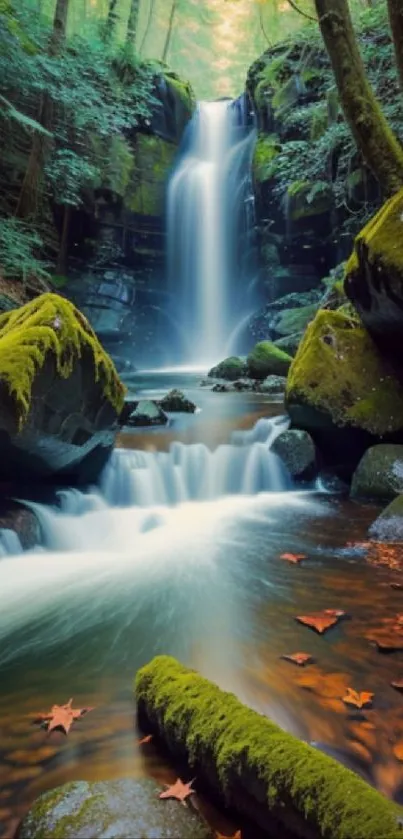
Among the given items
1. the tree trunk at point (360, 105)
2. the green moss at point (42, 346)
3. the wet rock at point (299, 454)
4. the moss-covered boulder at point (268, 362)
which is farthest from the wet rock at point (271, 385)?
the green moss at point (42, 346)

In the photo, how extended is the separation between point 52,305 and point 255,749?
4.42 meters

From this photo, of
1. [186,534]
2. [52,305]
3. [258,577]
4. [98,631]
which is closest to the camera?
[98,631]

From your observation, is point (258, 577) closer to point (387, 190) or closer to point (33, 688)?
point (33, 688)

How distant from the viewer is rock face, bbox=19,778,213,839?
5.28 feet

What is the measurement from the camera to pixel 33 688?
276 centimetres

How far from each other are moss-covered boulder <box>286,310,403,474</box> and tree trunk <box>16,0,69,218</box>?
34.9ft

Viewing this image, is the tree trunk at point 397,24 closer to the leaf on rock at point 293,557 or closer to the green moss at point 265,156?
the leaf on rock at point 293,557

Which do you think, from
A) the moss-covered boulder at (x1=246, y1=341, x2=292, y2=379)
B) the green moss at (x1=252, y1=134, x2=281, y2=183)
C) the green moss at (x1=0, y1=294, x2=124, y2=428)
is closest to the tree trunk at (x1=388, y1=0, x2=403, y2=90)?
the green moss at (x1=0, y1=294, x2=124, y2=428)

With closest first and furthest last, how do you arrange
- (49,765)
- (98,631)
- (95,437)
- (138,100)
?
(49,765) < (98,631) < (95,437) < (138,100)

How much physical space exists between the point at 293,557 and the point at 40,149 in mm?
13968

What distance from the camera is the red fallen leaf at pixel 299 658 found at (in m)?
2.87

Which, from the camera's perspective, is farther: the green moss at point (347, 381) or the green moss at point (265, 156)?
the green moss at point (265, 156)

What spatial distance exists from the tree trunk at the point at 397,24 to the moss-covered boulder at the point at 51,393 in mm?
4780

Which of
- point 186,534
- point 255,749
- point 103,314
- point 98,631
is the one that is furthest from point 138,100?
point 255,749
